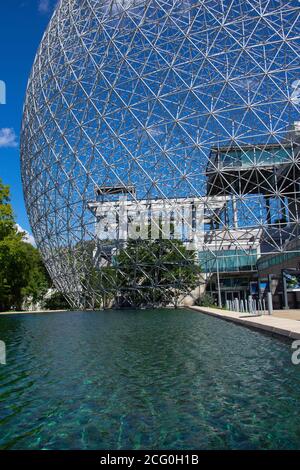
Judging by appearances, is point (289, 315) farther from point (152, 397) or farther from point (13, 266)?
point (13, 266)

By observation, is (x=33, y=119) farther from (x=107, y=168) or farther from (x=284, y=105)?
(x=284, y=105)

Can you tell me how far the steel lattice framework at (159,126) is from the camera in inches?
1008

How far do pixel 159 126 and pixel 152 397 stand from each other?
78.2 ft

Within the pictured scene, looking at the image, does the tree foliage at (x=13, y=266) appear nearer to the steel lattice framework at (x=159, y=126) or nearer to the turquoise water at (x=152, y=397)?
the steel lattice framework at (x=159, y=126)

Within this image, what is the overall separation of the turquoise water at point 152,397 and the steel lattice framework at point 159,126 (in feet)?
62.4

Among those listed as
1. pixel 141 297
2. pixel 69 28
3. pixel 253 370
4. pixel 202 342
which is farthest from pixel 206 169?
pixel 253 370

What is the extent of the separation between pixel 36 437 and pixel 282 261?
26.4 metres

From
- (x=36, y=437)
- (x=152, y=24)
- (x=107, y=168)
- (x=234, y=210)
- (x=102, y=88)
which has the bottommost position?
(x=36, y=437)

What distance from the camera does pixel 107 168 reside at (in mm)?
28703

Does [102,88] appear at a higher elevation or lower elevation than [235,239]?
higher

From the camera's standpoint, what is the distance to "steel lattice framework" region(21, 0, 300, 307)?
84.0ft

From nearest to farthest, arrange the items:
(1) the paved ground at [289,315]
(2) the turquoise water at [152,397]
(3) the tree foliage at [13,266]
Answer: (2) the turquoise water at [152,397] → (1) the paved ground at [289,315] → (3) the tree foliage at [13,266]

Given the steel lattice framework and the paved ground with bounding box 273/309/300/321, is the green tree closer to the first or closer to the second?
the steel lattice framework

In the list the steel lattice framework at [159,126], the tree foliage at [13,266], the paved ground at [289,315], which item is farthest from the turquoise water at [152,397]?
the tree foliage at [13,266]
